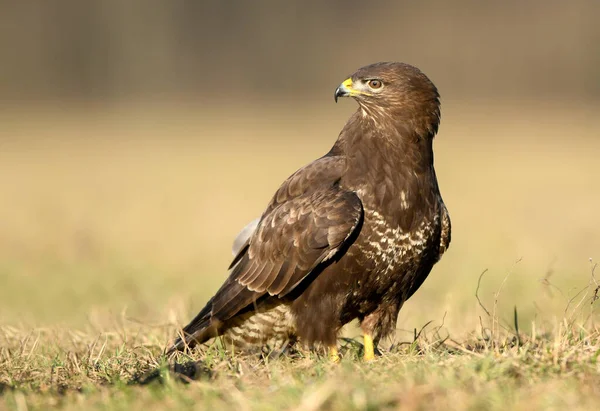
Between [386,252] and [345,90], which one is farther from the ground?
[345,90]

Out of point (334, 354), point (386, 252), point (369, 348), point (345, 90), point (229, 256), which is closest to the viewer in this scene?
point (386, 252)

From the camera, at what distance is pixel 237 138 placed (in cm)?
2430

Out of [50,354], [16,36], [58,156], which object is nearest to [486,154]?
[58,156]

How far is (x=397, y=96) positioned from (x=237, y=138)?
1840 cm

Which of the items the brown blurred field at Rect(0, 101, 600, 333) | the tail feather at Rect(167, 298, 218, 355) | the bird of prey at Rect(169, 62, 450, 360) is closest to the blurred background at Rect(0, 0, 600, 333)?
the brown blurred field at Rect(0, 101, 600, 333)

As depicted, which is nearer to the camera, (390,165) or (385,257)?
(385,257)

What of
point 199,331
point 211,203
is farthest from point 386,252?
point 211,203

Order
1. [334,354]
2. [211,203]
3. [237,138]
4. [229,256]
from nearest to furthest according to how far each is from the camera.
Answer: [334,354], [229,256], [211,203], [237,138]

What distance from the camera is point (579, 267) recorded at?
10289 millimetres

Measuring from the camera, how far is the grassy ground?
447 centimetres

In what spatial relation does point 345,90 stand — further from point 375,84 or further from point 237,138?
point 237,138

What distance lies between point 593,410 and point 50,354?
10.7ft

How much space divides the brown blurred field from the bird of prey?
3.72ft

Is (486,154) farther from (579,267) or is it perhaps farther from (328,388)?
(328,388)
